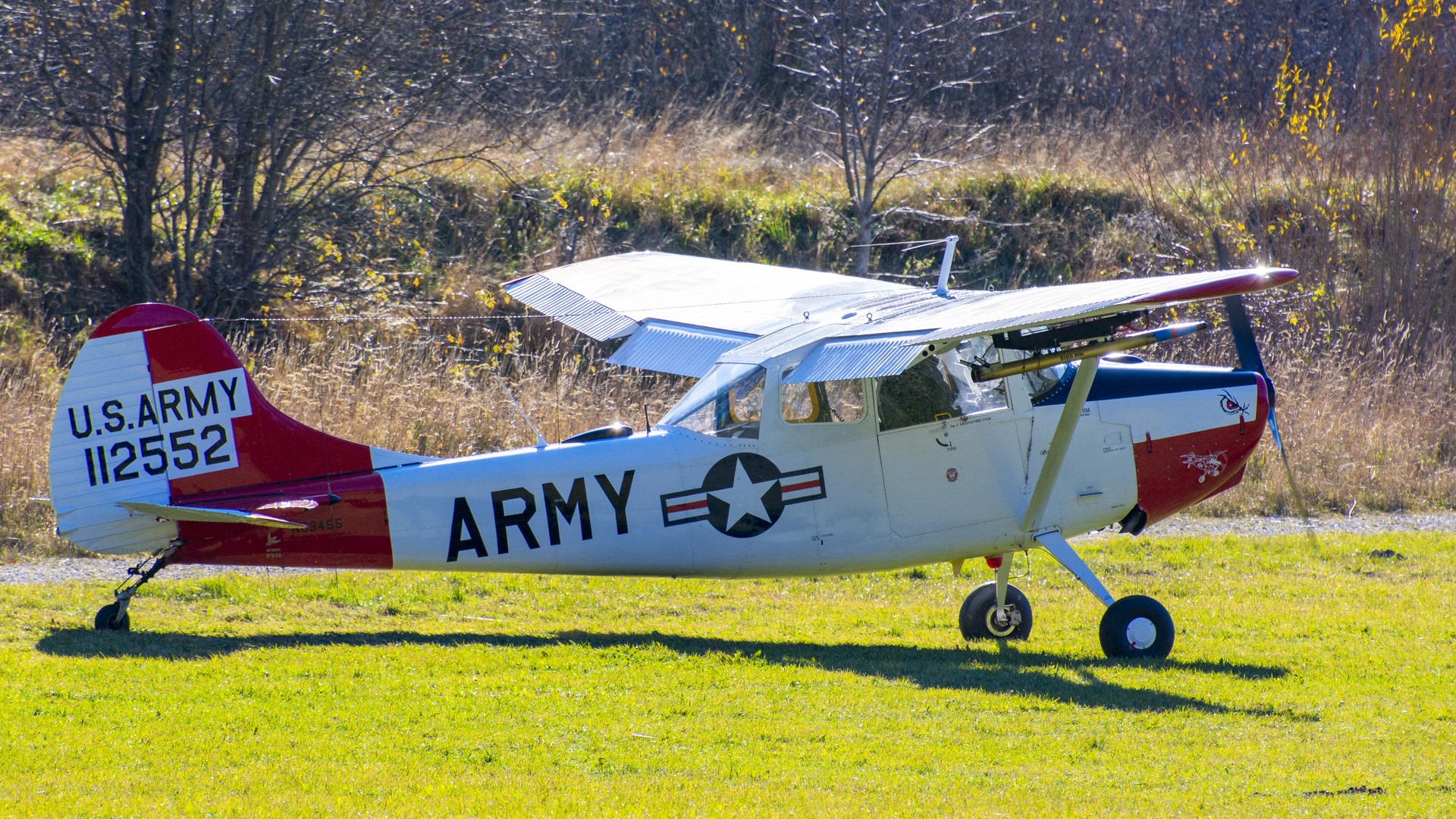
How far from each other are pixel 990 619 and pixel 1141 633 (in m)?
1.02

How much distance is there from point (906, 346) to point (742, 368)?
5.38 ft

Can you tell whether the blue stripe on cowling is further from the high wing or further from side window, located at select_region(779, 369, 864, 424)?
side window, located at select_region(779, 369, 864, 424)

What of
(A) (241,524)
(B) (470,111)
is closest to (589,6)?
(B) (470,111)

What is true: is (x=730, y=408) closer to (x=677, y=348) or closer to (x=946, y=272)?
(x=677, y=348)

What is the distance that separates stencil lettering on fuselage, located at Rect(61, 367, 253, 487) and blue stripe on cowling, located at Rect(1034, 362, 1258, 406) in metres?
5.17

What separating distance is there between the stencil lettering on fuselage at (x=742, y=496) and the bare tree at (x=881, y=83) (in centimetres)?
1024

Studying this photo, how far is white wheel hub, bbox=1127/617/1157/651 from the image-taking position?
8.10m

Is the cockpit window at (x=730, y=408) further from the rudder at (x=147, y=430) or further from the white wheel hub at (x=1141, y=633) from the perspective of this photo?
the white wheel hub at (x=1141, y=633)

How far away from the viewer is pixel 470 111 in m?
22.1

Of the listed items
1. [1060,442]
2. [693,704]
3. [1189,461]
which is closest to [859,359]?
[1060,442]

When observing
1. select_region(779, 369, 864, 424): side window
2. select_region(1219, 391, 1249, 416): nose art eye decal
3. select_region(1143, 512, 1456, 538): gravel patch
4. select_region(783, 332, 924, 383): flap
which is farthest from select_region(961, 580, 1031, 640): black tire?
select_region(1143, 512, 1456, 538): gravel patch

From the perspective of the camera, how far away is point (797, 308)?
31.8 ft

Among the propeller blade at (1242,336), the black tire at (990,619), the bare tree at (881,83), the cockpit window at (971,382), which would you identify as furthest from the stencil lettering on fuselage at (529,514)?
the bare tree at (881,83)

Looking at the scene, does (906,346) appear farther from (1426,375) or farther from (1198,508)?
(1426,375)
